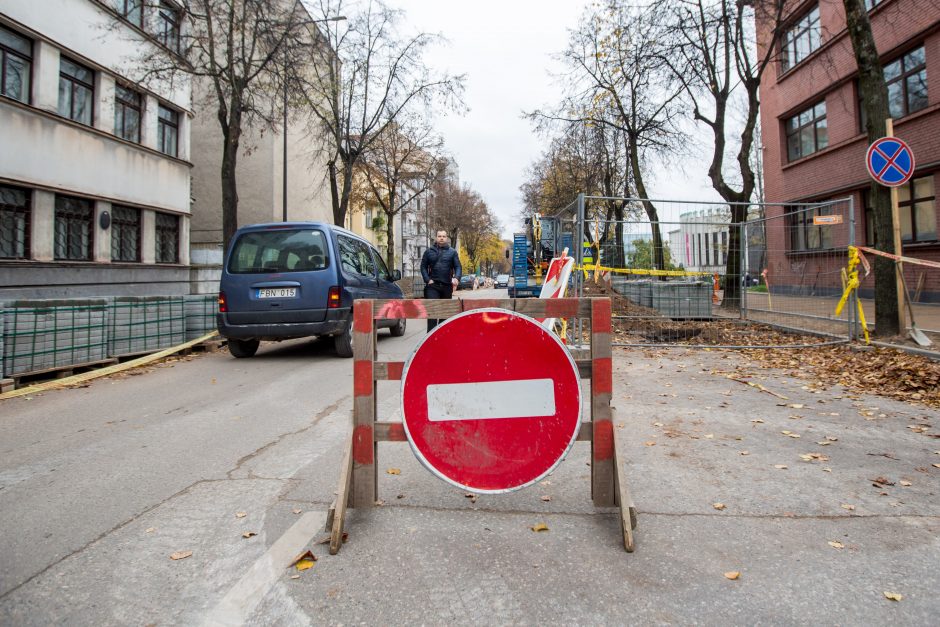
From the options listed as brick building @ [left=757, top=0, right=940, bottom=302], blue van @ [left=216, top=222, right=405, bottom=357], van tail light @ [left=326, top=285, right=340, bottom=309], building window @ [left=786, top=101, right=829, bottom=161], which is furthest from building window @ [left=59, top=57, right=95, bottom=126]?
building window @ [left=786, top=101, right=829, bottom=161]

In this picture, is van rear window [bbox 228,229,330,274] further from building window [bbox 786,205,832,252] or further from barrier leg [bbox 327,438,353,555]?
building window [bbox 786,205,832,252]

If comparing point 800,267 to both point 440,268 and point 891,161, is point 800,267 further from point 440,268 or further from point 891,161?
point 440,268

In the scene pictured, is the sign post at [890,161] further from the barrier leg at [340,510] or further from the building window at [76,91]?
the building window at [76,91]

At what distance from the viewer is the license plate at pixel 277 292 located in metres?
8.41

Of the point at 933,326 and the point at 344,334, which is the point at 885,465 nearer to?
the point at 344,334

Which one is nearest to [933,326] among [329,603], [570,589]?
[570,589]

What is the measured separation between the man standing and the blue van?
1415mm

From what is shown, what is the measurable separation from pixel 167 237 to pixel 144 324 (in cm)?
1420

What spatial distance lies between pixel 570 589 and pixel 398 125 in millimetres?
24223

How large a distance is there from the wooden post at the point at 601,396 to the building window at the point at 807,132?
2256 cm

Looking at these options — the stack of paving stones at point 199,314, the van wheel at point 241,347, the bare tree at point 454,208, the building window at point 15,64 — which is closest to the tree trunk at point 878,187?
the van wheel at point 241,347

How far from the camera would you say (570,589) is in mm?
2244

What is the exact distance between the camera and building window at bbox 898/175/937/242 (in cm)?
1597

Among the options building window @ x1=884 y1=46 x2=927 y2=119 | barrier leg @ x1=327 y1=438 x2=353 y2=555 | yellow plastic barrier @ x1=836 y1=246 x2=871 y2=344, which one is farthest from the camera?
building window @ x1=884 y1=46 x2=927 y2=119
